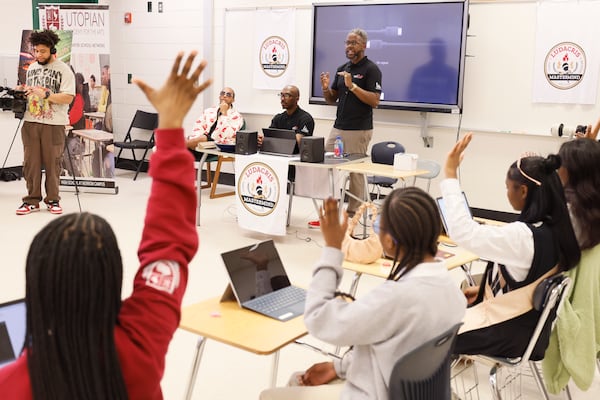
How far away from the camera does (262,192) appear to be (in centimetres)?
542

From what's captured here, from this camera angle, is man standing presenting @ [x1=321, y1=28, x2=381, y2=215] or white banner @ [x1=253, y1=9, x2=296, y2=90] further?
white banner @ [x1=253, y1=9, x2=296, y2=90]

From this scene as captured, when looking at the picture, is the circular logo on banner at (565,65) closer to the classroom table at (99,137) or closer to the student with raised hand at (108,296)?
the classroom table at (99,137)

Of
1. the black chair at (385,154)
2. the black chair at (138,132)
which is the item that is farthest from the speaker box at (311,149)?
the black chair at (138,132)

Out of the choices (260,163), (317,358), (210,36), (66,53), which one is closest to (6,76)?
(66,53)

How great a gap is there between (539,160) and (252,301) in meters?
1.17

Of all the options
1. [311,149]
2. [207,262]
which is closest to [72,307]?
[207,262]

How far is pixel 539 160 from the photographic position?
7.97 feet

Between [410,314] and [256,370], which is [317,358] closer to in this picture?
[256,370]

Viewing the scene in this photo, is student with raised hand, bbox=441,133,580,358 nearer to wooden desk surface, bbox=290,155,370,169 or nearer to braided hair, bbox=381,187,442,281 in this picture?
braided hair, bbox=381,187,442,281

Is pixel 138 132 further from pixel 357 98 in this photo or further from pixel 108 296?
pixel 108 296

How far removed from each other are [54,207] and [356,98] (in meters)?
3.05

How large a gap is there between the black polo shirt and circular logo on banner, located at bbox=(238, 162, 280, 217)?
1.14 meters

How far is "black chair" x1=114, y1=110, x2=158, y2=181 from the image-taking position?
8.34 meters

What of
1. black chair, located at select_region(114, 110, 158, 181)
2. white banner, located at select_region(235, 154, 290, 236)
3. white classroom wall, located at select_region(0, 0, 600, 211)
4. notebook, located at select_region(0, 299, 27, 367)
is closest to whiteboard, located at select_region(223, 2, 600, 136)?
white classroom wall, located at select_region(0, 0, 600, 211)
